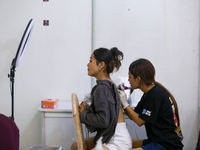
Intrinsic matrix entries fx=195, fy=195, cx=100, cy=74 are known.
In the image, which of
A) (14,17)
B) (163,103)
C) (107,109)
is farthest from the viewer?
(14,17)

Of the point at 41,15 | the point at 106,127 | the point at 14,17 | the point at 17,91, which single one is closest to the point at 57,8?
the point at 41,15

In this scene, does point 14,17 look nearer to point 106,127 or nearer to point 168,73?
point 106,127

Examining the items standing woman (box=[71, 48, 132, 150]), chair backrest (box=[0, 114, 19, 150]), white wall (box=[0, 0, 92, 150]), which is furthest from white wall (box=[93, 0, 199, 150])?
chair backrest (box=[0, 114, 19, 150])

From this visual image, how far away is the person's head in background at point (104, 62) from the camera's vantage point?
4.39ft

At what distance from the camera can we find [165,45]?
2.10m

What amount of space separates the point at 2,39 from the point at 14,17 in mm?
263

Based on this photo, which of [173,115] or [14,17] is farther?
[14,17]

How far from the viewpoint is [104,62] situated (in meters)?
1.33

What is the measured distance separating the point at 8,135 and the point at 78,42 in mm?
1268

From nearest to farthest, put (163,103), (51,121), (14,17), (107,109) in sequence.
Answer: (107,109) → (163,103) → (51,121) → (14,17)

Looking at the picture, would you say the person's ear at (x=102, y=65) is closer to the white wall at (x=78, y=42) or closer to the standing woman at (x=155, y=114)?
the standing woman at (x=155, y=114)

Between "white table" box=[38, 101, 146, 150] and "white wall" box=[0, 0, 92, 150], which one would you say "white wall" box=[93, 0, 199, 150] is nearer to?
"white wall" box=[0, 0, 92, 150]

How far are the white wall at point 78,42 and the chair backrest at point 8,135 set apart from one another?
1.00 metres

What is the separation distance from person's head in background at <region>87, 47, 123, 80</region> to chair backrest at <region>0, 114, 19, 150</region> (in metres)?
0.60
